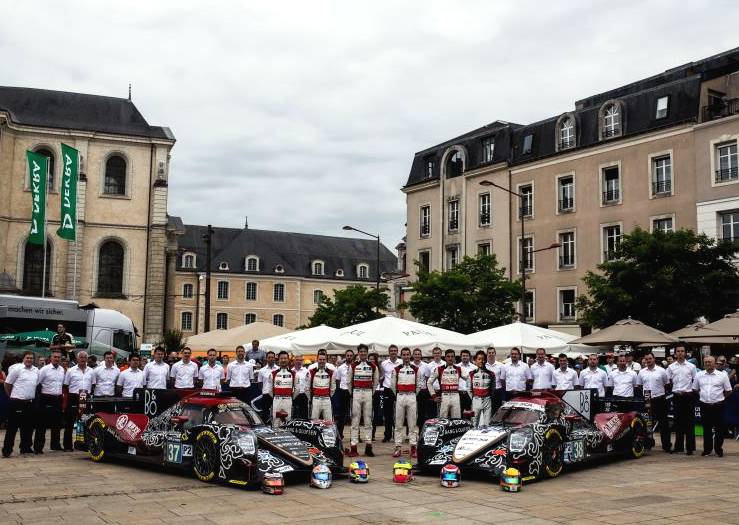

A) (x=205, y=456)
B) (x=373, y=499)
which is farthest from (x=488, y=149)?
(x=373, y=499)

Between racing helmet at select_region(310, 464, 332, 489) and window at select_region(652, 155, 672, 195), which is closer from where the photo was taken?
racing helmet at select_region(310, 464, 332, 489)

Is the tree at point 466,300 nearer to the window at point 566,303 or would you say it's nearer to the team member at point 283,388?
the window at point 566,303

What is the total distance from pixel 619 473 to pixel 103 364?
35.6ft

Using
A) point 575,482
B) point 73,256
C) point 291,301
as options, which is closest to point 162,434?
point 575,482

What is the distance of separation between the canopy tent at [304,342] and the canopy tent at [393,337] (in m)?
0.52

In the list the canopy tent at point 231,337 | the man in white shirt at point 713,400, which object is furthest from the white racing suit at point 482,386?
the canopy tent at point 231,337

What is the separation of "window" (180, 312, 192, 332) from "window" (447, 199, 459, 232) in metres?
39.8

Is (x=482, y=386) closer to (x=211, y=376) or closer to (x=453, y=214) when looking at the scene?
(x=211, y=376)

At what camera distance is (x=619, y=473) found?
1398 cm

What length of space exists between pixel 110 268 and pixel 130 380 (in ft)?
119

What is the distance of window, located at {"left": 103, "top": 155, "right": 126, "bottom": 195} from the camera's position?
52438 mm

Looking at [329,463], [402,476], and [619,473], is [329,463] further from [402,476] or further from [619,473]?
[619,473]

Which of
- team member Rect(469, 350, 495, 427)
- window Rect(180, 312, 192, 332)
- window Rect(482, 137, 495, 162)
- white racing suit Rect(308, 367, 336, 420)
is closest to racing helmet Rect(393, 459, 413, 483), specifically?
white racing suit Rect(308, 367, 336, 420)

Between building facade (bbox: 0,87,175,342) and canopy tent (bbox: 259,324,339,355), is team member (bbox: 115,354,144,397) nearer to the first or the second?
canopy tent (bbox: 259,324,339,355)
